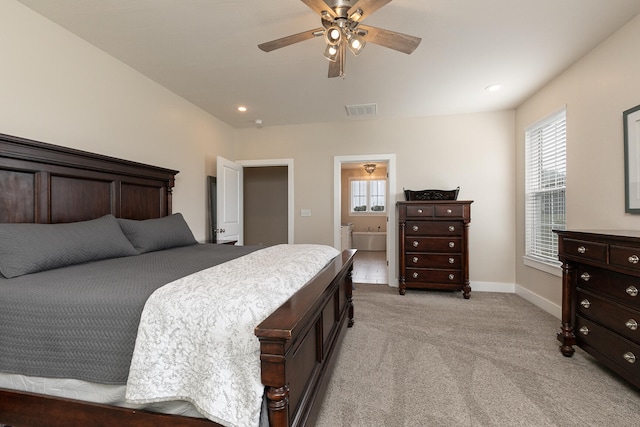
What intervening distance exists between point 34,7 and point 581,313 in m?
4.59

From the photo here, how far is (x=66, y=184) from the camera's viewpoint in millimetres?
2203

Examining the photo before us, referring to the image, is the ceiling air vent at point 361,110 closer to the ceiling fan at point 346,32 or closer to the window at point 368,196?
the ceiling fan at point 346,32

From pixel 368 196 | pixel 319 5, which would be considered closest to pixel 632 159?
pixel 319 5

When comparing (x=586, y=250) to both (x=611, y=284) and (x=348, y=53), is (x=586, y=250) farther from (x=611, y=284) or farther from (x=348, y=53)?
(x=348, y=53)

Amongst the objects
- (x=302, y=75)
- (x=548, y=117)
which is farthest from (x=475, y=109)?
(x=302, y=75)

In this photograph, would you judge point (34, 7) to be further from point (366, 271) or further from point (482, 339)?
point (366, 271)

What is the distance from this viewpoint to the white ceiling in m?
2.02

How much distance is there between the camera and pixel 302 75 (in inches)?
Answer: 117

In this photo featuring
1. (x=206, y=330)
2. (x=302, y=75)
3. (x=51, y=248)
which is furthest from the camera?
(x=302, y=75)

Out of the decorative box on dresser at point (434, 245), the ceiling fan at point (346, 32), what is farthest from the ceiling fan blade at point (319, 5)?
the decorative box on dresser at point (434, 245)

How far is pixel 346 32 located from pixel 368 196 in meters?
7.11

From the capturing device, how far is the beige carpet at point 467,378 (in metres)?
1.56

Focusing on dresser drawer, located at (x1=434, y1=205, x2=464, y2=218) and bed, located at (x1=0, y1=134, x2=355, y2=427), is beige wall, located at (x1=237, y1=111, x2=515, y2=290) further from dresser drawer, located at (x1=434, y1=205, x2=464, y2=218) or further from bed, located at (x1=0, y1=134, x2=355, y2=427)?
bed, located at (x1=0, y1=134, x2=355, y2=427)

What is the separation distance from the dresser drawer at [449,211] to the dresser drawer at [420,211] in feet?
0.25
